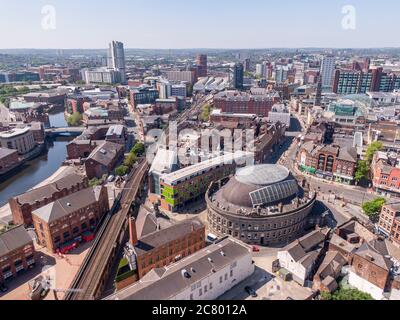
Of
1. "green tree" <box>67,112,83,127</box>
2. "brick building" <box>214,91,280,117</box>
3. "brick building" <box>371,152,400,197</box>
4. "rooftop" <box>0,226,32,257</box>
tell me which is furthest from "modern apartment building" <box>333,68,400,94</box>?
"rooftop" <box>0,226,32,257</box>

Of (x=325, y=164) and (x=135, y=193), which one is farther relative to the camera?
(x=325, y=164)

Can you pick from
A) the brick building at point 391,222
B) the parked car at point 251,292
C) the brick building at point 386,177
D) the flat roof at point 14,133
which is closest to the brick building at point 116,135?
the flat roof at point 14,133

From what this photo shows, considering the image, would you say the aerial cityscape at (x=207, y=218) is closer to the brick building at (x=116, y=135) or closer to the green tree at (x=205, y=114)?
the brick building at (x=116, y=135)

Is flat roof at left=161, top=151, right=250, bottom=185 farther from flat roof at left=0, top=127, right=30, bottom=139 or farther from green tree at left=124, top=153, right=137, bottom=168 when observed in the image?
flat roof at left=0, top=127, right=30, bottom=139

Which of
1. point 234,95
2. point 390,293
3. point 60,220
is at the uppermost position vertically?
Answer: point 234,95

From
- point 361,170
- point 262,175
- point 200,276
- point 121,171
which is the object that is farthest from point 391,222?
point 121,171
